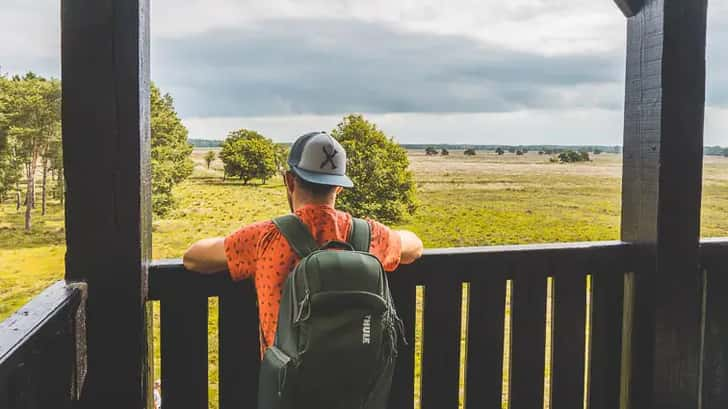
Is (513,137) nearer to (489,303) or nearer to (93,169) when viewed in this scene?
(489,303)

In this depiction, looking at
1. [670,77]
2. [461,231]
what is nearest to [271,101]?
[461,231]

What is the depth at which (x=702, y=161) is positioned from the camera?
2.25 meters

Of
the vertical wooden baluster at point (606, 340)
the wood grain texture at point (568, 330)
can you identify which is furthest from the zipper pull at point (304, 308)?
the vertical wooden baluster at point (606, 340)

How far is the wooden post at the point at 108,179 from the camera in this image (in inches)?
63.1

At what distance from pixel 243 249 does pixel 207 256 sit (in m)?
0.12

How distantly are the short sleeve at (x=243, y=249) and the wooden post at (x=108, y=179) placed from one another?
10.4 inches

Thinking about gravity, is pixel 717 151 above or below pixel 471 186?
above

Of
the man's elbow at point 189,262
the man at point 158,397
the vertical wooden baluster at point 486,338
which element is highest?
the man's elbow at point 189,262

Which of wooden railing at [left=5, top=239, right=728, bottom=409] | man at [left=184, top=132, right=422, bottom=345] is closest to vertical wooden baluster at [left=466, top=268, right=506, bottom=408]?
wooden railing at [left=5, top=239, right=728, bottom=409]

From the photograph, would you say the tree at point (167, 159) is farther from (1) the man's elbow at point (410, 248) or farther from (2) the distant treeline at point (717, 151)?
(2) the distant treeline at point (717, 151)

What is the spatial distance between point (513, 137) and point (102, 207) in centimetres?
197

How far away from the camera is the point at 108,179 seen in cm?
164

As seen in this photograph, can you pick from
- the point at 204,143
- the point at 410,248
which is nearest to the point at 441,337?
the point at 410,248

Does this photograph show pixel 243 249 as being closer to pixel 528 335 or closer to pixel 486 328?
pixel 486 328
